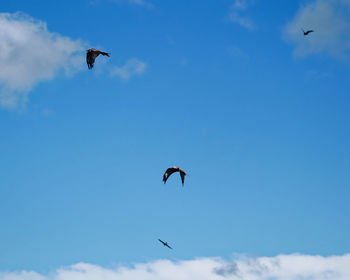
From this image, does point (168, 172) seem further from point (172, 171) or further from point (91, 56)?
point (91, 56)

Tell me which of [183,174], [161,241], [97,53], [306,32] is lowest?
[161,241]

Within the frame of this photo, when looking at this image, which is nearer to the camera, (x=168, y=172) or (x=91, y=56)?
(x=168, y=172)

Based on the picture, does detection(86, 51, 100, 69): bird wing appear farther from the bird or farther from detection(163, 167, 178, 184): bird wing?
detection(163, 167, 178, 184): bird wing

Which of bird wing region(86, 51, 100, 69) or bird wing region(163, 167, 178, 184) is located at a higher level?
bird wing region(86, 51, 100, 69)

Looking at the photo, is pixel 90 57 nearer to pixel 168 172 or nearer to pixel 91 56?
pixel 91 56

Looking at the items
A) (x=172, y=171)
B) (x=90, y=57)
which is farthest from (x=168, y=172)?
(x=90, y=57)

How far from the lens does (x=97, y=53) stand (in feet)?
148

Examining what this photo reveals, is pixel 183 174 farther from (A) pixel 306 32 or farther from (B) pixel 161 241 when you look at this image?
(A) pixel 306 32

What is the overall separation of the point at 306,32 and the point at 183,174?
1050 inches

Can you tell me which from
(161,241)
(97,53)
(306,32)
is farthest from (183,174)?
(306,32)

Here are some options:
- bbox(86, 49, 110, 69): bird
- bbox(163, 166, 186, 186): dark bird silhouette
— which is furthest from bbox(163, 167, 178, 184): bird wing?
bbox(86, 49, 110, 69): bird

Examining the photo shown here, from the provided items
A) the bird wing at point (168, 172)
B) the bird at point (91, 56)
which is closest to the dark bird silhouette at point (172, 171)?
the bird wing at point (168, 172)

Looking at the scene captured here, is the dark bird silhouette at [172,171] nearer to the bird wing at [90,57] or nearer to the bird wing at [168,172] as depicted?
the bird wing at [168,172]

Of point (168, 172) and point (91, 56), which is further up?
point (91, 56)
